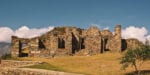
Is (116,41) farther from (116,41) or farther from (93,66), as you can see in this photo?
(93,66)

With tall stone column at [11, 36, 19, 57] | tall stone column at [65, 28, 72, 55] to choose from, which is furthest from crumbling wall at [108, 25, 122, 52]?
tall stone column at [11, 36, 19, 57]

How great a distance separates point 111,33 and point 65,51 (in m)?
9.33

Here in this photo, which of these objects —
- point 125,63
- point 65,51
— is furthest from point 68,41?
point 125,63

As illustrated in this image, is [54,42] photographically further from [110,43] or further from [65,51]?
[110,43]

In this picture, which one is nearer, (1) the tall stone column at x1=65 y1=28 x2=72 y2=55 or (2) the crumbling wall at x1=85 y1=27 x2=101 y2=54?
(2) the crumbling wall at x1=85 y1=27 x2=101 y2=54

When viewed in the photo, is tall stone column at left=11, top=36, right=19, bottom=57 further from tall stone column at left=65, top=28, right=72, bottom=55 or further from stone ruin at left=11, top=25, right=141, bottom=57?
tall stone column at left=65, top=28, right=72, bottom=55

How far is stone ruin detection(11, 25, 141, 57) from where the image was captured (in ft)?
203

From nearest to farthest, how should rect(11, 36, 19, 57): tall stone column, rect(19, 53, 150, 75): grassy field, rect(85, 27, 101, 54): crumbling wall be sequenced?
rect(19, 53, 150, 75): grassy field
rect(11, 36, 19, 57): tall stone column
rect(85, 27, 101, 54): crumbling wall

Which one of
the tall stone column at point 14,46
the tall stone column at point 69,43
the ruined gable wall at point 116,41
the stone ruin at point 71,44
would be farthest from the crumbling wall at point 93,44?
the tall stone column at point 14,46

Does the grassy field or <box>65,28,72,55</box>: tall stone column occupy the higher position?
<box>65,28,72,55</box>: tall stone column

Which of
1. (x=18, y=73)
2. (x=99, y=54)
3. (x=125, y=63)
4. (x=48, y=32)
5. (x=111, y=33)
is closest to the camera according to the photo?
(x=18, y=73)

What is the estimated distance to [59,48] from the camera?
205 ft

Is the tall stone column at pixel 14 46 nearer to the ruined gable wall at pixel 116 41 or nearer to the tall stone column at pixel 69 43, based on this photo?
the tall stone column at pixel 69 43

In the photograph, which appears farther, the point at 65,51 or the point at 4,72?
the point at 65,51
